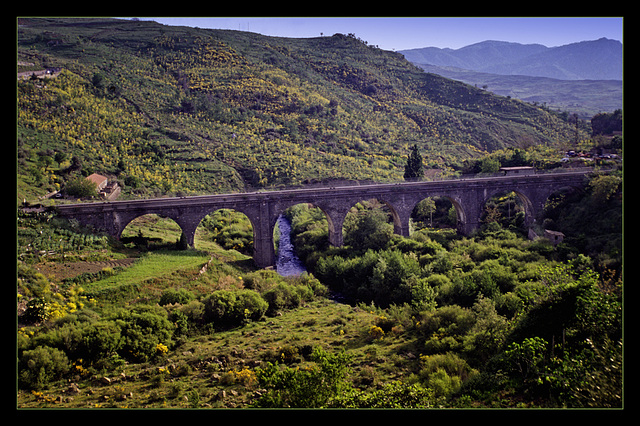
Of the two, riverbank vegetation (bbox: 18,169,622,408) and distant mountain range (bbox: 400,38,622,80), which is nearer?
riverbank vegetation (bbox: 18,169,622,408)

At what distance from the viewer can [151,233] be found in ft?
118

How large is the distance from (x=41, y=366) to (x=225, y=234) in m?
27.4

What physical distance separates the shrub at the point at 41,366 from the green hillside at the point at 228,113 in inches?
913

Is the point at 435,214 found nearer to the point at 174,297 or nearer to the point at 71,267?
the point at 174,297

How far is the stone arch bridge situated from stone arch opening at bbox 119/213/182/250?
112 cm

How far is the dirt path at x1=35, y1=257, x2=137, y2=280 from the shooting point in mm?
23547

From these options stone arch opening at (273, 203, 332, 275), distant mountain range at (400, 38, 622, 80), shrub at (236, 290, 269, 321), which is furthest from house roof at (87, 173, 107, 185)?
distant mountain range at (400, 38, 622, 80)

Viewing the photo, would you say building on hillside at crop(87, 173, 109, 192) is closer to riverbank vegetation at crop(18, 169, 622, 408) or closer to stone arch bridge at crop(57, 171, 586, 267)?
stone arch bridge at crop(57, 171, 586, 267)

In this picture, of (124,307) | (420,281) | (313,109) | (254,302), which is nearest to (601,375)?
(420,281)

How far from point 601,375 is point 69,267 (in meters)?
24.8

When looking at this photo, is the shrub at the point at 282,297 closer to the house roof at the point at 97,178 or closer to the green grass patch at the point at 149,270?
the green grass patch at the point at 149,270

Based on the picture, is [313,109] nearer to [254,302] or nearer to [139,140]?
[139,140]

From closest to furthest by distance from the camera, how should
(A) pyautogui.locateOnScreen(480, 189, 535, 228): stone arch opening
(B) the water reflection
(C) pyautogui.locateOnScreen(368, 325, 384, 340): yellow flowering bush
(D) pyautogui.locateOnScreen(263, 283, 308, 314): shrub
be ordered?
(C) pyautogui.locateOnScreen(368, 325, 384, 340): yellow flowering bush
(D) pyautogui.locateOnScreen(263, 283, 308, 314): shrub
(B) the water reflection
(A) pyautogui.locateOnScreen(480, 189, 535, 228): stone arch opening

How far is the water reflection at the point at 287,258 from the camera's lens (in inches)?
1449
